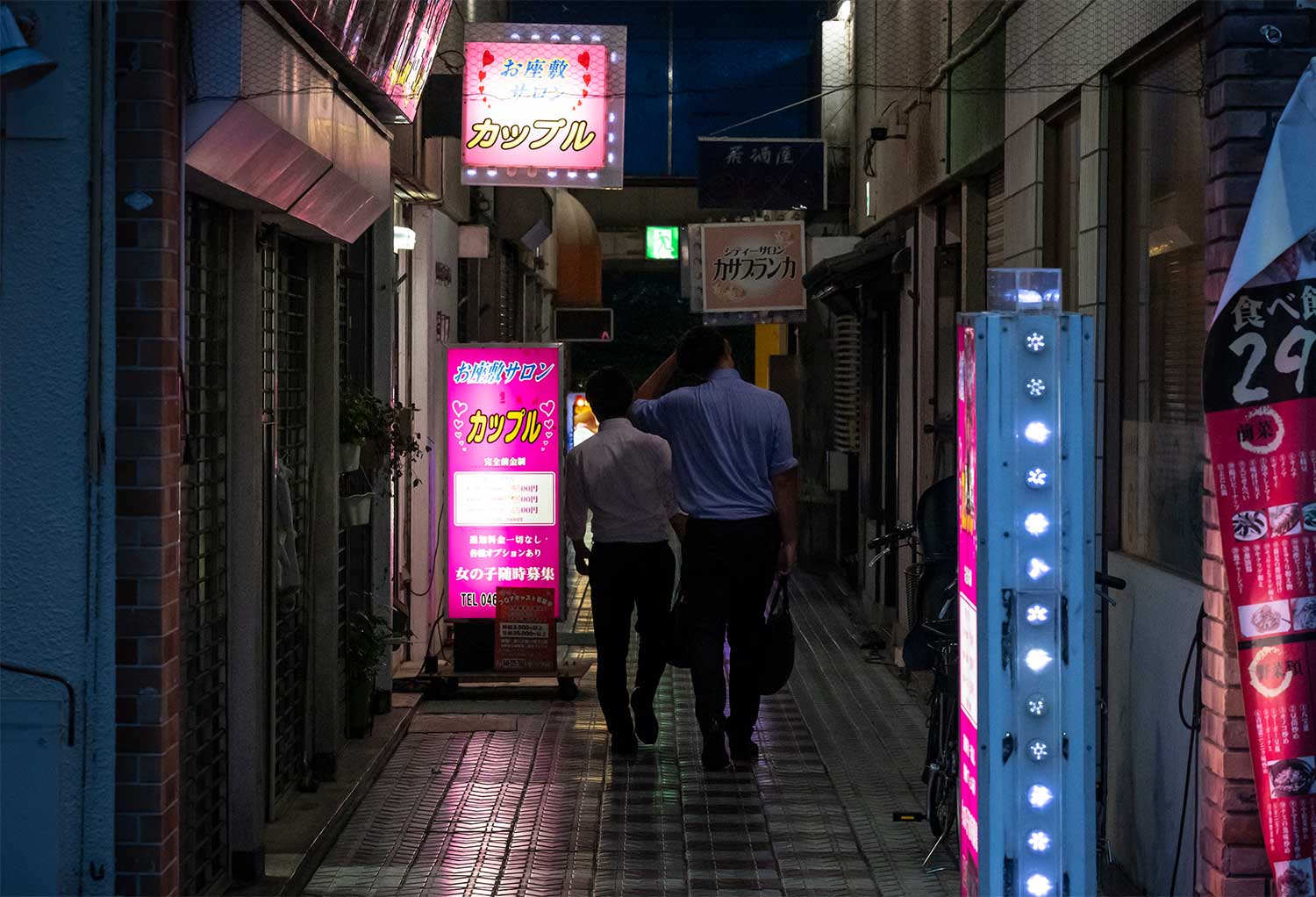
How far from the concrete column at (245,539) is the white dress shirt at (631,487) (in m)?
2.55

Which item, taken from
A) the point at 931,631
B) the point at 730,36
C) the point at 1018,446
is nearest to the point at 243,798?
the point at 931,631

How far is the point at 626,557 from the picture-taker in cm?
816

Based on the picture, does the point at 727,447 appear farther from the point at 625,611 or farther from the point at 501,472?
the point at 501,472

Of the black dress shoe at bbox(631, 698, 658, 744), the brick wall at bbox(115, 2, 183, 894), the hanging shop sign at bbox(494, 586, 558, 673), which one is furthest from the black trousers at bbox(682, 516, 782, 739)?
the brick wall at bbox(115, 2, 183, 894)

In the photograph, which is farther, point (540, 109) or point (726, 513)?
point (540, 109)

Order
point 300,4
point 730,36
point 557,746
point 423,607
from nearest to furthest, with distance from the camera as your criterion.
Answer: point 300,4 → point 557,746 → point 423,607 → point 730,36

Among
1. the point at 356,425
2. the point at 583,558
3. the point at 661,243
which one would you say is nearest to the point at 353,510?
the point at 356,425

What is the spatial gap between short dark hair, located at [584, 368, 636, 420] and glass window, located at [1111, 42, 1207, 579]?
9.31 feet

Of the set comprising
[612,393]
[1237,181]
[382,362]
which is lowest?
[612,393]

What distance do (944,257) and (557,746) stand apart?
450cm

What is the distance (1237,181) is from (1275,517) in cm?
103

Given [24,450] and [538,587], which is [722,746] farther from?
[24,450]

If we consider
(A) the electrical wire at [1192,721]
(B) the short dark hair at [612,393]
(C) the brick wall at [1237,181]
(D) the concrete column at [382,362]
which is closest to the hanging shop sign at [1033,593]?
(C) the brick wall at [1237,181]

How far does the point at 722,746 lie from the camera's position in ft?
26.1
